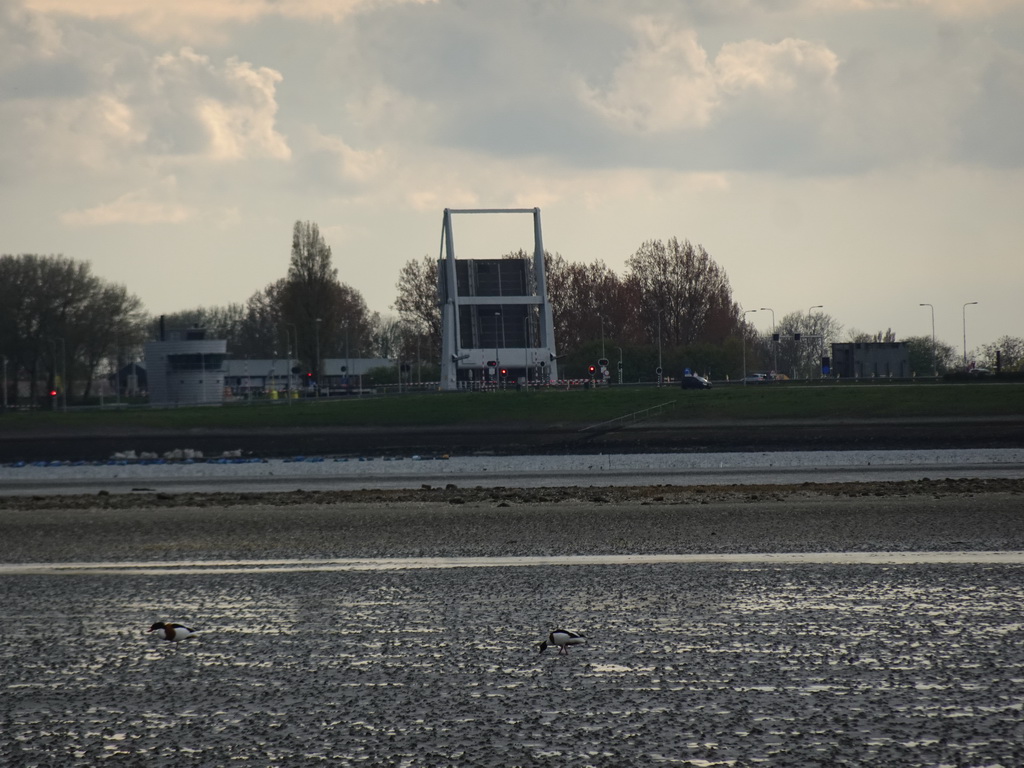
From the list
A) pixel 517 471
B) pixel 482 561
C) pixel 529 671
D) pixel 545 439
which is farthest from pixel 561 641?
pixel 545 439

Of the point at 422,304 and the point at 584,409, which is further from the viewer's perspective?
the point at 422,304

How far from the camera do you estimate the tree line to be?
74.0 metres

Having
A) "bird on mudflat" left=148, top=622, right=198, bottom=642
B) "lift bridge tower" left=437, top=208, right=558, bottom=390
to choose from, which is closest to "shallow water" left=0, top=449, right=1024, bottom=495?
"bird on mudflat" left=148, top=622, right=198, bottom=642

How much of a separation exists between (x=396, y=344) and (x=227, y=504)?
123 metres

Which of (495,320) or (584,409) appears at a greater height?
(495,320)

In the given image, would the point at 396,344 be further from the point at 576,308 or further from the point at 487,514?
the point at 487,514

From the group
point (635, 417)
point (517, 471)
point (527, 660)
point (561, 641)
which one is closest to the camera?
point (527, 660)

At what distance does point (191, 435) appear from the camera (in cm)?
5378

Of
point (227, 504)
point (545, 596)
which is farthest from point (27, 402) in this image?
point (545, 596)

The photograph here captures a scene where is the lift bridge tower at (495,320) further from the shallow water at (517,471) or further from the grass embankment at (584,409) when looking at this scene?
the shallow water at (517,471)

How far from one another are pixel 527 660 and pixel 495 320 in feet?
249

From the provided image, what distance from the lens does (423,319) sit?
329 feet

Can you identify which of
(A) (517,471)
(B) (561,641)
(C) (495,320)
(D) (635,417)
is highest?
(C) (495,320)

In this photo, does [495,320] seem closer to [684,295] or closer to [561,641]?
[684,295]
